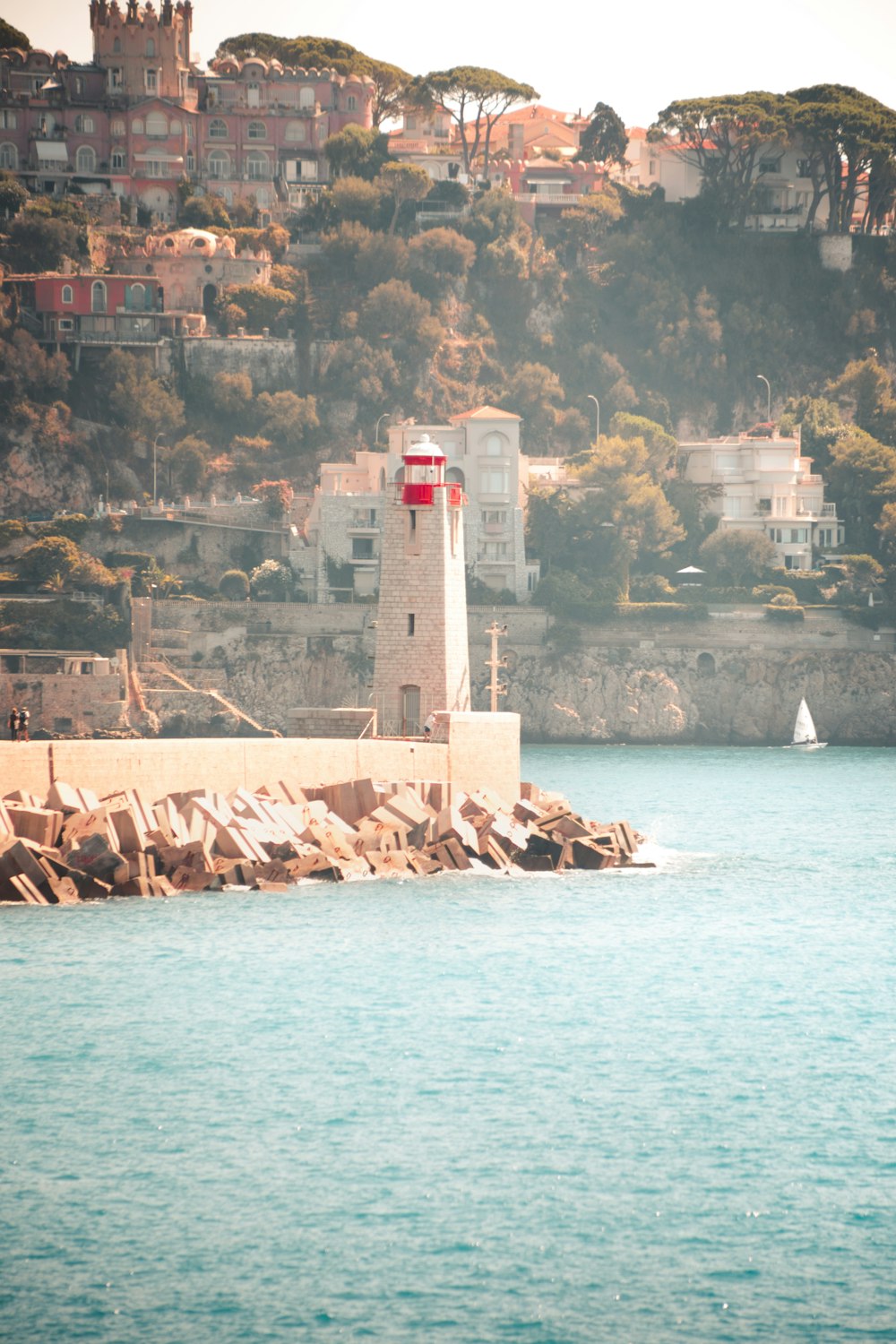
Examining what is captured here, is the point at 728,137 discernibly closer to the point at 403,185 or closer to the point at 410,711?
the point at 403,185

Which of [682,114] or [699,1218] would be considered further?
[682,114]

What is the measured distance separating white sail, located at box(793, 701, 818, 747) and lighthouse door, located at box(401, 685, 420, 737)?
3434 cm

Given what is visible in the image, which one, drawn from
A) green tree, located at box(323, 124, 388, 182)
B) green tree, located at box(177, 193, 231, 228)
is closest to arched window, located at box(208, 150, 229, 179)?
green tree, located at box(177, 193, 231, 228)

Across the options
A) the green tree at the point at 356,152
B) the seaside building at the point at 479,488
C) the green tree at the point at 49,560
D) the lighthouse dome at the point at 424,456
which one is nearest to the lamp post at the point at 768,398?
the green tree at the point at 356,152

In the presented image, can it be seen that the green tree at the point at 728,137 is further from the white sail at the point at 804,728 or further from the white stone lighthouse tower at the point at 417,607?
the white stone lighthouse tower at the point at 417,607

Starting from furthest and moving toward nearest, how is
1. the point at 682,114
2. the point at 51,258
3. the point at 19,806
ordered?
the point at 682,114
the point at 51,258
the point at 19,806

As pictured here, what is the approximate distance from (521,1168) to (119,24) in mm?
81872

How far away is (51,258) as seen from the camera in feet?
288

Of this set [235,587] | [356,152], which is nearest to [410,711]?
[235,587]

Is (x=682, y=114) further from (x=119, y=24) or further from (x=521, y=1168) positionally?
(x=521, y=1168)

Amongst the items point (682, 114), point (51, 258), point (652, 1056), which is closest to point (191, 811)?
point (652, 1056)

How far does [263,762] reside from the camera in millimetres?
37438

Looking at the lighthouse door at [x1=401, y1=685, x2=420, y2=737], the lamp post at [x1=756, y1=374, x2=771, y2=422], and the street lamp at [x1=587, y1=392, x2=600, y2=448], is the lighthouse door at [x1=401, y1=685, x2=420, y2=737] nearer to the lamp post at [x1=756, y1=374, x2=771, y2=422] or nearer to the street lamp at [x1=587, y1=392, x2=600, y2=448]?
the street lamp at [x1=587, y1=392, x2=600, y2=448]

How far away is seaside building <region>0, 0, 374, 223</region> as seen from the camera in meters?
94.9
